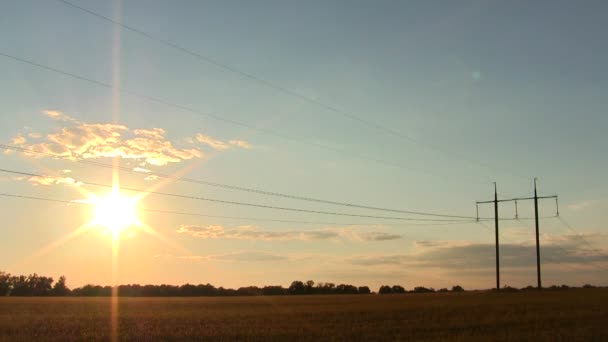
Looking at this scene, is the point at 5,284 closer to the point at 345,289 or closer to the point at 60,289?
the point at 60,289

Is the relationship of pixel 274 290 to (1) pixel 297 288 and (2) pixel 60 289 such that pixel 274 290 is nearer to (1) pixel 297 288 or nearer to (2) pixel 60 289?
(1) pixel 297 288

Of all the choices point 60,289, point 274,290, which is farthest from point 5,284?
point 274,290

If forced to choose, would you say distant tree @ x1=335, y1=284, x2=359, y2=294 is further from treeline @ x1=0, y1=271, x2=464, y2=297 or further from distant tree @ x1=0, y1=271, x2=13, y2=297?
distant tree @ x1=0, y1=271, x2=13, y2=297

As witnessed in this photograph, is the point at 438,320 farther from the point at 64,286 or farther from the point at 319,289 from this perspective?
the point at 64,286

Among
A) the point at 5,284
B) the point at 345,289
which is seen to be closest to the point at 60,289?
the point at 5,284

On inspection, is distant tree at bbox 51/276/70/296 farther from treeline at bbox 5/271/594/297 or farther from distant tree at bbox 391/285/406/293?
distant tree at bbox 391/285/406/293

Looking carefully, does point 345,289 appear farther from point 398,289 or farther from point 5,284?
point 5,284

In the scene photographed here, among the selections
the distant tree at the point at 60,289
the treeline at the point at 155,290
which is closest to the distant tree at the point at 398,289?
the treeline at the point at 155,290

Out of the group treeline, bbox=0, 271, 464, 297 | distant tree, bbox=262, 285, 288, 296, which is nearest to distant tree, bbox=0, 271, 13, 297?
treeline, bbox=0, 271, 464, 297

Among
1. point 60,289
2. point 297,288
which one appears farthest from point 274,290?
point 60,289

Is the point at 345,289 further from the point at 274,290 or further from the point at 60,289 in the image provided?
the point at 60,289

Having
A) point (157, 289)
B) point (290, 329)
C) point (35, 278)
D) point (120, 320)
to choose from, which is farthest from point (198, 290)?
point (290, 329)

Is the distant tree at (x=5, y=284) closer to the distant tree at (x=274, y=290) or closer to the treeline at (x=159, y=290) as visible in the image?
the treeline at (x=159, y=290)

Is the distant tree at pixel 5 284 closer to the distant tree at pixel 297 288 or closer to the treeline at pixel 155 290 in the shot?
the treeline at pixel 155 290
